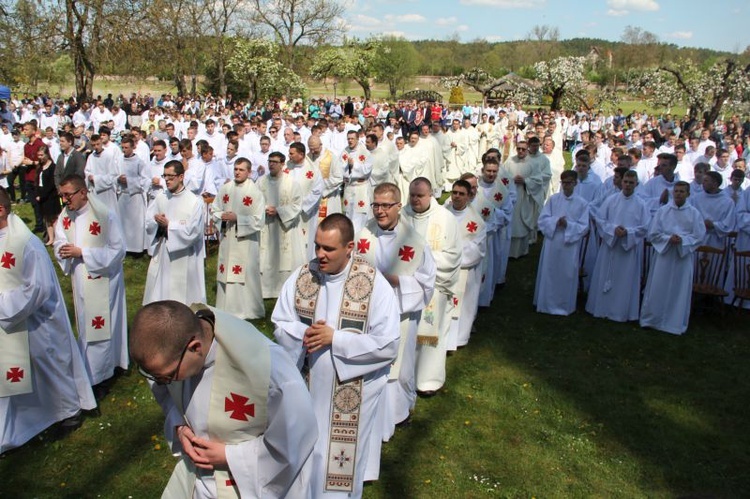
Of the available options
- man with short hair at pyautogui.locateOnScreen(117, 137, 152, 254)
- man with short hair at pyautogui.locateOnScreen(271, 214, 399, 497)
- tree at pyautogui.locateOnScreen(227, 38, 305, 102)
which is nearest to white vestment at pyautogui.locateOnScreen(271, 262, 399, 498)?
man with short hair at pyautogui.locateOnScreen(271, 214, 399, 497)

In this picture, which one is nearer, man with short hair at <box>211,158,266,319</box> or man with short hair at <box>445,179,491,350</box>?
man with short hair at <box>445,179,491,350</box>

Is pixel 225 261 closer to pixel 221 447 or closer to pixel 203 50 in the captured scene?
pixel 221 447

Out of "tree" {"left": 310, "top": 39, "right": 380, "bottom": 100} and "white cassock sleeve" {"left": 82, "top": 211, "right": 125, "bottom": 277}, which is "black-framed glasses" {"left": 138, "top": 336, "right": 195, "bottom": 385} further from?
"tree" {"left": 310, "top": 39, "right": 380, "bottom": 100}

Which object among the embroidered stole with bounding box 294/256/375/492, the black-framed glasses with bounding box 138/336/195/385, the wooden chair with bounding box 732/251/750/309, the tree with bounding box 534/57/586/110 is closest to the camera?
the black-framed glasses with bounding box 138/336/195/385

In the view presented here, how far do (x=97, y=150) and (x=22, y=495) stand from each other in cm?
851

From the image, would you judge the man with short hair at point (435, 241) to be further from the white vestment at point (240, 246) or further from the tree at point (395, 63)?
the tree at point (395, 63)

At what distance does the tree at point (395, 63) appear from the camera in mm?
67062

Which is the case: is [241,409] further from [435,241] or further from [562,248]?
[562,248]

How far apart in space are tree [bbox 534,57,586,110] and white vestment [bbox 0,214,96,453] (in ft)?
116

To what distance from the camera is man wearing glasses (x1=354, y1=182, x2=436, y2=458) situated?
19.1ft

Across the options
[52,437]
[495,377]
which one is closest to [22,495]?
[52,437]

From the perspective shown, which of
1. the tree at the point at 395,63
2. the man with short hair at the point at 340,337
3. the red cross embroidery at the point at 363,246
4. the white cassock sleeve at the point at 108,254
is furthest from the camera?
the tree at the point at 395,63

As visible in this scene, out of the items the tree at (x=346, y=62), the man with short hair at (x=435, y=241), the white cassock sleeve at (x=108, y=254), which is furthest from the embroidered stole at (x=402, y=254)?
the tree at (x=346, y=62)

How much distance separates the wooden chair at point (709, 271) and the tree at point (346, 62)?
41216 mm
